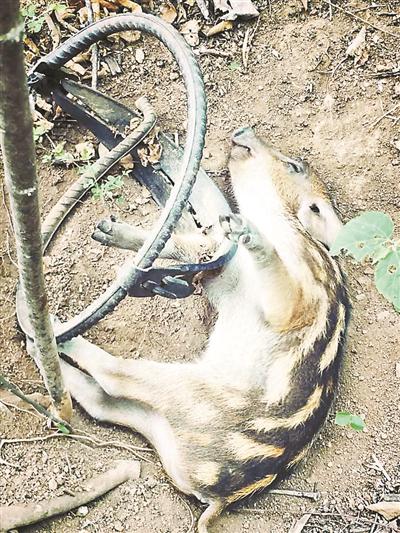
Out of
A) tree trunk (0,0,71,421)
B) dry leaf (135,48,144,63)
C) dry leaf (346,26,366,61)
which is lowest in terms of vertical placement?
dry leaf (346,26,366,61)

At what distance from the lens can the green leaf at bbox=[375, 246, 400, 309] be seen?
9.04 ft

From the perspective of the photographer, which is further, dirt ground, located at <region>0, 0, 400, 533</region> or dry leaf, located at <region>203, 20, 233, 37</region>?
dry leaf, located at <region>203, 20, 233, 37</region>

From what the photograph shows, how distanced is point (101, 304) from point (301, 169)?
1.43 m

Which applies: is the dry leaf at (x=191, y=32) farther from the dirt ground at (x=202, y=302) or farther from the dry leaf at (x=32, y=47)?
the dry leaf at (x=32, y=47)

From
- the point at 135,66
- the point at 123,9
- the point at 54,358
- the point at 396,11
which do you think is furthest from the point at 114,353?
the point at 396,11

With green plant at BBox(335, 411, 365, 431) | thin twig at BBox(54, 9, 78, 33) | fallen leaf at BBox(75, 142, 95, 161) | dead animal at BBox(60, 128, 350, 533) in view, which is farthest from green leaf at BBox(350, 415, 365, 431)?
thin twig at BBox(54, 9, 78, 33)

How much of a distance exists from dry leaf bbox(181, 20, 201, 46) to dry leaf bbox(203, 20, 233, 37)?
0.05 metres

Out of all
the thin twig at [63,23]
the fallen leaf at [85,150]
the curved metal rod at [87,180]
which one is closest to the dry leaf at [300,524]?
the curved metal rod at [87,180]

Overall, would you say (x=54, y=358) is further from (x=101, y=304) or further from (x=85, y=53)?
(x=85, y=53)

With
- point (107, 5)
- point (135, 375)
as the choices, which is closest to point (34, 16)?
point (107, 5)

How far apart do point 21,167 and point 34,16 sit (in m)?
2.69

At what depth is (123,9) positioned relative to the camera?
183 inches

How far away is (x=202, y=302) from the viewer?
4020 mm

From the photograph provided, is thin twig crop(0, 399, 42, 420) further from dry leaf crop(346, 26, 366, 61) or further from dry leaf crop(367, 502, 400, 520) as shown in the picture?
dry leaf crop(346, 26, 366, 61)
